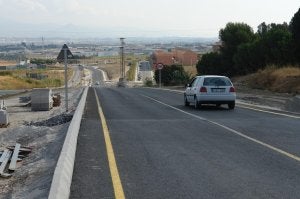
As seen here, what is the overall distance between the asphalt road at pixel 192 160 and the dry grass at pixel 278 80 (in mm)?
23324

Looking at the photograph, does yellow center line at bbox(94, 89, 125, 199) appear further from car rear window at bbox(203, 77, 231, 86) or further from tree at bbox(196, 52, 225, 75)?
tree at bbox(196, 52, 225, 75)

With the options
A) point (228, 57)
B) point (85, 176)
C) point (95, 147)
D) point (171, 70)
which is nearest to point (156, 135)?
point (95, 147)

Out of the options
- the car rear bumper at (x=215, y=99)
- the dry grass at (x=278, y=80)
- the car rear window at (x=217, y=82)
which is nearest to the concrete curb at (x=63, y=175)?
the car rear bumper at (x=215, y=99)

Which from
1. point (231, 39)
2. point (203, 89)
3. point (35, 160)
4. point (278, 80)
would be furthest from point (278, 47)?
point (35, 160)

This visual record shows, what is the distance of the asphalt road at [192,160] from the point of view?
805 cm

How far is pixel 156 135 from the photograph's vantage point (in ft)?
48.6

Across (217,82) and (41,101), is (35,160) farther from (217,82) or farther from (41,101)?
(41,101)

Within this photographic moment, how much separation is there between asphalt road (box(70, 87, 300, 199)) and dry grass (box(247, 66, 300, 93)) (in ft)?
76.5

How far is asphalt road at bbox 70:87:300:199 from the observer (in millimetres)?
8055

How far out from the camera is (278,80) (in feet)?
143

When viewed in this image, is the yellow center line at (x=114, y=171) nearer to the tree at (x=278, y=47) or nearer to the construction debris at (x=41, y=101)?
the construction debris at (x=41, y=101)

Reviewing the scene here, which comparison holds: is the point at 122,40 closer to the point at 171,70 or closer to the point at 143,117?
the point at 171,70

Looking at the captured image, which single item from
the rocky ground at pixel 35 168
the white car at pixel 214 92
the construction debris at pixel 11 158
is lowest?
the construction debris at pixel 11 158

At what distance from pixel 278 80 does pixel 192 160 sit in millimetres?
34187
